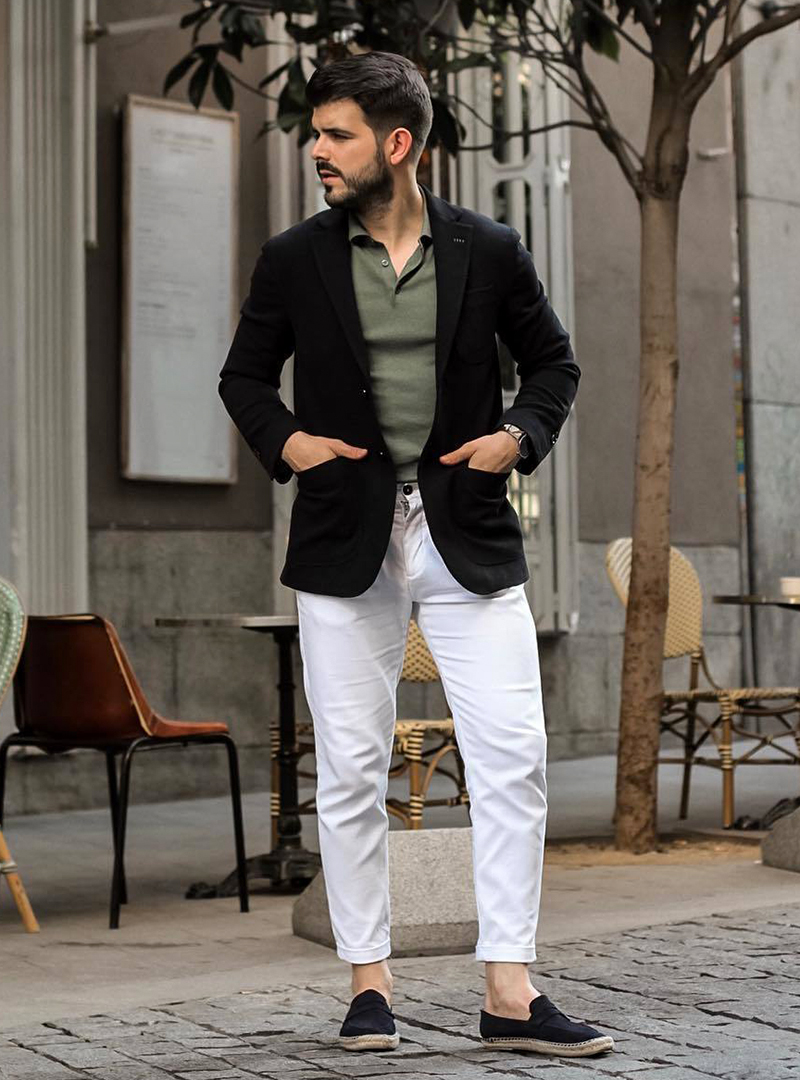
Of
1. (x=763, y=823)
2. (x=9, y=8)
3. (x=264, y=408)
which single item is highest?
(x=9, y=8)

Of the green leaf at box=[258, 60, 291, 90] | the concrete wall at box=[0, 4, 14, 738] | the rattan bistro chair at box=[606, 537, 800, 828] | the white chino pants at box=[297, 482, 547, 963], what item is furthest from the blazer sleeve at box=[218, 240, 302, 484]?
the concrete wall at box=[0, 4, 14, 738]

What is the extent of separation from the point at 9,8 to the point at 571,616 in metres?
4.53

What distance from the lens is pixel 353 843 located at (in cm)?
377

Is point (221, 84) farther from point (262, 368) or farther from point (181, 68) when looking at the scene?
point (262, 368)

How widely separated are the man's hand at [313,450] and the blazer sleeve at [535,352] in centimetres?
31

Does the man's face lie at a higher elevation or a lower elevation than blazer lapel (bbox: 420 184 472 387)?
higher

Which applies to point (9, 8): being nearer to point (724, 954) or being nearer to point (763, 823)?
point (763, 823)

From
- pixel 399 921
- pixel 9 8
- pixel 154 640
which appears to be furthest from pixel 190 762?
pixel 399 921

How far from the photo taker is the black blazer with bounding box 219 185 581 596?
12.1 ft

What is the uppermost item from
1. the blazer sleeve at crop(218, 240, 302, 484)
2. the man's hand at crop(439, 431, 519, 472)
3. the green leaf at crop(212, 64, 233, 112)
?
the green leaf at crop(212, 64, 233, 112)

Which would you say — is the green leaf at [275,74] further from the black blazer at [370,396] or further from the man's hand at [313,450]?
the man's hand at [313,450]

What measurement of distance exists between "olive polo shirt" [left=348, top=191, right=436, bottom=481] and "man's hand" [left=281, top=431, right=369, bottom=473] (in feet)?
0.30

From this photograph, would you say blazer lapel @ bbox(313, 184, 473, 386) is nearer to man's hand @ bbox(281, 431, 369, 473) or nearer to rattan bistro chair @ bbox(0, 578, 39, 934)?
man's hand @ bbox(281, 431, 369, 473)

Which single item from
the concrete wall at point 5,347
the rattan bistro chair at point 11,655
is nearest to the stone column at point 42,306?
the concrete wall at point 5,347
